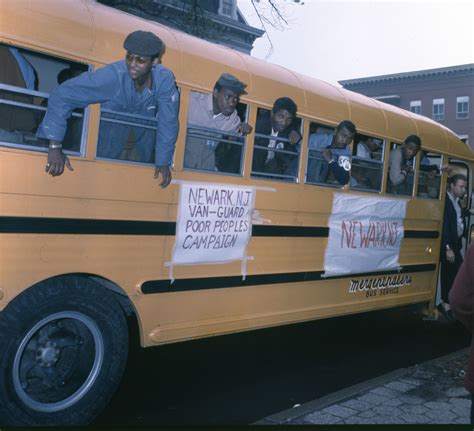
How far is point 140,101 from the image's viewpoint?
376 centimetres

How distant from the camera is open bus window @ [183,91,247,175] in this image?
4.09 m

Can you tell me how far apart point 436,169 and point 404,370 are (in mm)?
2804

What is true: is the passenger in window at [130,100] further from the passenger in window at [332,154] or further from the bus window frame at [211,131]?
the passenger in window at [332,154]

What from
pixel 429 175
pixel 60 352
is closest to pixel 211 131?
pixel 60 352

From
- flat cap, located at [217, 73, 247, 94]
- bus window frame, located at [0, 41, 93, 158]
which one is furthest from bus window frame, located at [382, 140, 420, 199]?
bus window frame, located at [0, 41, 93, 158]

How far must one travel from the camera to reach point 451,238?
6.86m

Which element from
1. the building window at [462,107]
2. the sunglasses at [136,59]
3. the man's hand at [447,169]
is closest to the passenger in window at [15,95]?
the sunglasses at [136,59]

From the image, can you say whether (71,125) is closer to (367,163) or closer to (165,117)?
(165,117)

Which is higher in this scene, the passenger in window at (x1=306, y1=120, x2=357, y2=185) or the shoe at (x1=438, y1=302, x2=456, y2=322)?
the passenger in window at (x1=306, y1=120, x2=357, y2=185)

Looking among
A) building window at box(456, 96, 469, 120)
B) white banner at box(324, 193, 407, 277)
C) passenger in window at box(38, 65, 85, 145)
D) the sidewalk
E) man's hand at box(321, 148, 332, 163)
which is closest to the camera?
passenger in window at box(38, 65, 85, 145)

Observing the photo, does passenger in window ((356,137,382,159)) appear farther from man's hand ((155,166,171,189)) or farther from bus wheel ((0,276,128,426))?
bus wheel ((0,276,128,426))

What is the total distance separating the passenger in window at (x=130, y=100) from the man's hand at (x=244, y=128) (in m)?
0.63

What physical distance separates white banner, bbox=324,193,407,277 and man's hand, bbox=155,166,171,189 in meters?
1.94

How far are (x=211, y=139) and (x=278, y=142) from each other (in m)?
0.73
